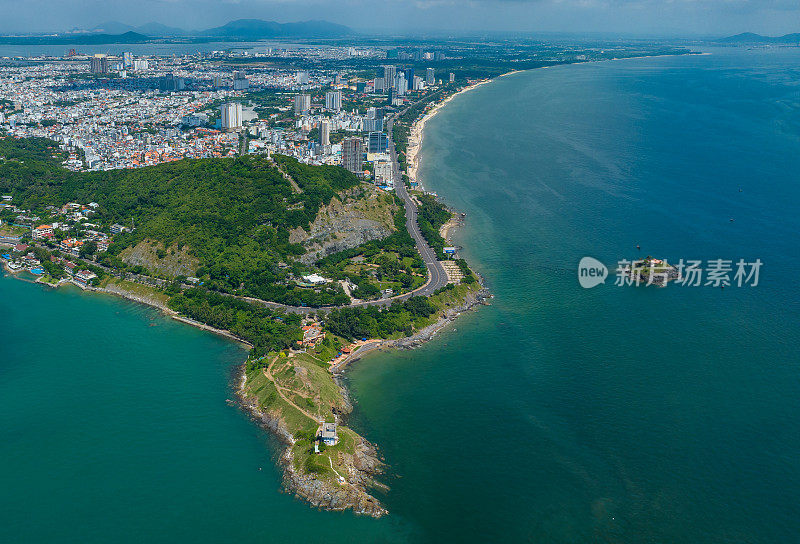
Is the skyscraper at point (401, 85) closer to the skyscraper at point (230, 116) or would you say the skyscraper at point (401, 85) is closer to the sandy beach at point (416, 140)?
the sandy beach at point (416, 140)

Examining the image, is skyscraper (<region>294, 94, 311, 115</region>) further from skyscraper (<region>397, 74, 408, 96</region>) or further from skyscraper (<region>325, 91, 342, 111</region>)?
skyscraper (<region>397, 74, 408, 96</region>)

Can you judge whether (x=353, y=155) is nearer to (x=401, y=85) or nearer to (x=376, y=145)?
(x=376, y=145)

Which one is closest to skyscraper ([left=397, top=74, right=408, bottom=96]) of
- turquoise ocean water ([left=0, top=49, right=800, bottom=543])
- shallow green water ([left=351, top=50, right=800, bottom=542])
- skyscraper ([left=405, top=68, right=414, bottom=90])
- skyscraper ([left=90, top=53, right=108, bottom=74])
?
skyscraper ([left=405, top=68, right=414, bottom=90])

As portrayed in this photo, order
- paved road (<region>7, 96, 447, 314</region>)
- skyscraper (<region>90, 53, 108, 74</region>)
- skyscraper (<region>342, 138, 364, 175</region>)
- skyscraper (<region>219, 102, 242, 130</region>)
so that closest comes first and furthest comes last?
paved road (<region>7, 96, 447, 314</region>), skyscraper (<region>342, 138, 364, 175</region>), skyscraper (<region>219, 102, 242, 130</region>), skyscraper (<region>90, 53, 108, 74</region>)

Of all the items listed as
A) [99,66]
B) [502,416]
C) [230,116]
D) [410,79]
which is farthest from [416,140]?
[99,66]

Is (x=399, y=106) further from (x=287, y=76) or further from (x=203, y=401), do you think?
(x=203, y=401)

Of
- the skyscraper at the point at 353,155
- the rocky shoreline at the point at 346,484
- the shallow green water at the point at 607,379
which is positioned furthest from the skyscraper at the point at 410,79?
the rocky shoreline at the point at 346,484

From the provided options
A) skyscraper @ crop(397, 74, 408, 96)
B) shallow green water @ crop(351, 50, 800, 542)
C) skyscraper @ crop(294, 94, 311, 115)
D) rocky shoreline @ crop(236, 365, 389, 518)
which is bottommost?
rocky shoreline @ crop(236, 365, 389, 518)
